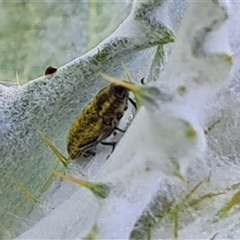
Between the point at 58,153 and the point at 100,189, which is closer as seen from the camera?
the point at 100,189

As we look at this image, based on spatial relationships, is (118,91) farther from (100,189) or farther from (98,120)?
(100,189)

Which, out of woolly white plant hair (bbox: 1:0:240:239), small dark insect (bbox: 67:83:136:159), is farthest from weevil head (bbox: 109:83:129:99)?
woolly white plant hair (bbox: 1:0:240:239)

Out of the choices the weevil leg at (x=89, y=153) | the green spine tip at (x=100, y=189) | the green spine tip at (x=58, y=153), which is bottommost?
the weevil leg at (x=89, y=153)

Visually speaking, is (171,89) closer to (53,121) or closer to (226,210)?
(226,210)

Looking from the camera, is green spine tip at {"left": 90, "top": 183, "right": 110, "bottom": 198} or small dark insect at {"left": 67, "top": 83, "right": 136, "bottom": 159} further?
small dark insect at {"left": 67, "top": 83, "right": 136, "bottom": 159}

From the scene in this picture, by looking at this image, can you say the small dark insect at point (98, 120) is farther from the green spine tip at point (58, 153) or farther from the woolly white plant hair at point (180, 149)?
the woolly white plant hair at point (180, 149)

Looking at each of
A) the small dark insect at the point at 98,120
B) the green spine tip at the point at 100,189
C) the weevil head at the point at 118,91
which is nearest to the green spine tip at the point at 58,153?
the small dark insect at the point at 98,120

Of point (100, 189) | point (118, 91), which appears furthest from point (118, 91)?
point (100, 189)

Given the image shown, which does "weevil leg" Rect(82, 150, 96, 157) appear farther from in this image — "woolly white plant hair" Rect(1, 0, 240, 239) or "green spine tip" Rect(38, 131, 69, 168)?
"woolly white plant hair" Rect(1, 0, 240, 239)

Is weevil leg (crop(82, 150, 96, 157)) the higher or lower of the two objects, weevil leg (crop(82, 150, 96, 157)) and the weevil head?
the lower
